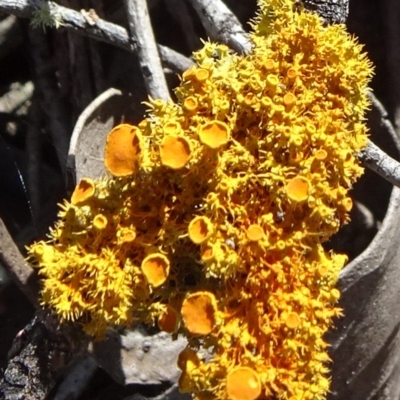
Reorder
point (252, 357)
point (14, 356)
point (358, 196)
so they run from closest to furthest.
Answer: point (252, 357) → point (14, 356) → point (358, 196)

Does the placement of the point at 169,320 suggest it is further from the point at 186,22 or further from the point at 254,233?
the point at 186,22

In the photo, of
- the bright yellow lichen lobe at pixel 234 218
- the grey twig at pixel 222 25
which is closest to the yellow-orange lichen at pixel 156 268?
the bright yellow lichen lobe at pixel 234 218

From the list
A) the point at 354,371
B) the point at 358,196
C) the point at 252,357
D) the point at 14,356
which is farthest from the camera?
the point at 358,196

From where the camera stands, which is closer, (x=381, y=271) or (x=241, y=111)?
(x=241, y=111)

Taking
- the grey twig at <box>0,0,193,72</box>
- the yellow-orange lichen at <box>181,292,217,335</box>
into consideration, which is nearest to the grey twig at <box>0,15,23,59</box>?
the grey twig at <box>0,0,193,72</box>

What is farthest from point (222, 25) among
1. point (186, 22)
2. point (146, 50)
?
point (186, 22)

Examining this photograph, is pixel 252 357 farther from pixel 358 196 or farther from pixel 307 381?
pixel 358 196

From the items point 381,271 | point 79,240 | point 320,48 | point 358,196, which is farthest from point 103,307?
point 358,196
